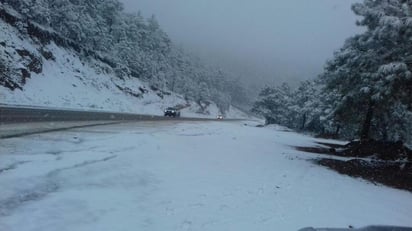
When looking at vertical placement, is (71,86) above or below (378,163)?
above

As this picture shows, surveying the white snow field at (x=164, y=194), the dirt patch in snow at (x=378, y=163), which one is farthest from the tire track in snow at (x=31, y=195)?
the dirt patch in snow at (x=378, y=163)

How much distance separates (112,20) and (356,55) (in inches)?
2501

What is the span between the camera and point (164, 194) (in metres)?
7.98

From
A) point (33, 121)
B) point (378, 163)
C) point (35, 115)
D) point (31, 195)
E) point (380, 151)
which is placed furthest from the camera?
point (35, 115)

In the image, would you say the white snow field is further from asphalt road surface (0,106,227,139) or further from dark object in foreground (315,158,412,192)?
asphalt road surface (0,106,227,139)

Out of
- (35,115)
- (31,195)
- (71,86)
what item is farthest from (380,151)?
(71,86)

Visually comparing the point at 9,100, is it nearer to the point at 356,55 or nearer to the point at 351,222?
the point at 356,55

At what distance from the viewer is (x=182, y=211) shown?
6.88 meters

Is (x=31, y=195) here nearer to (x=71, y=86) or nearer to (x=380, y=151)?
(x=380, y=151)

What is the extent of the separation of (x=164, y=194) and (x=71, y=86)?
43.4 metres

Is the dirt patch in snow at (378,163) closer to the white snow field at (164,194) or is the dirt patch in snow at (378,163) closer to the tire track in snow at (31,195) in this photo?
the white snow field at (164,194)

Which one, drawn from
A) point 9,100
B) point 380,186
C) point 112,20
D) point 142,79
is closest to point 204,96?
point 142,79

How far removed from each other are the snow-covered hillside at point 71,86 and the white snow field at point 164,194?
23.7m

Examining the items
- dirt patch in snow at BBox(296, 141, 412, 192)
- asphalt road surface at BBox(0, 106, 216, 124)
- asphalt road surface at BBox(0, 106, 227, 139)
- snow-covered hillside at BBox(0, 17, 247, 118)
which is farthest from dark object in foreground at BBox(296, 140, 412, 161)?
snow-covered hillside at BBox(0, 17, 247, 118)
